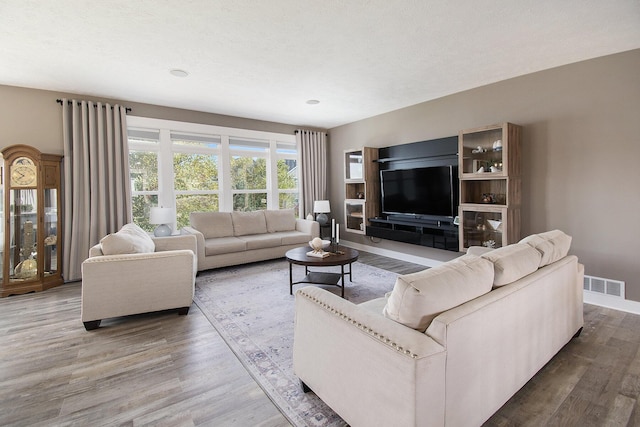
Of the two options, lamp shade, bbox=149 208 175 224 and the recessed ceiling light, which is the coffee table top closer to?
lamp shade, bbox=149 208 175 224

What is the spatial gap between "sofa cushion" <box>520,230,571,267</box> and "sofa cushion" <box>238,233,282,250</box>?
138 inches

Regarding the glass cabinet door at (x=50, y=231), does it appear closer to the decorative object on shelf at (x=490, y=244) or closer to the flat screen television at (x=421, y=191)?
the flat screen television at (x=421, y=191)

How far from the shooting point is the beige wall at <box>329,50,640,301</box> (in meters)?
2.97

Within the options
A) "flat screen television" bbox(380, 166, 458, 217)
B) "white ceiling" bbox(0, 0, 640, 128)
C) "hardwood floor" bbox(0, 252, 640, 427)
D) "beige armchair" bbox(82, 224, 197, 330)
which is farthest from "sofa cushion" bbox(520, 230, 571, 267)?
"beige armchair" bbox(82, 224, 197, 330)

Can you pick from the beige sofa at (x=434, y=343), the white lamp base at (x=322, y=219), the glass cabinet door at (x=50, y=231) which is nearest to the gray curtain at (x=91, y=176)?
the glass cabinet door at (x=50, y=231)

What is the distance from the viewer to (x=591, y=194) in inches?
126

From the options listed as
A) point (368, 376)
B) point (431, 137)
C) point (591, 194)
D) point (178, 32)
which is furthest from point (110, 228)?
point (591, 194)

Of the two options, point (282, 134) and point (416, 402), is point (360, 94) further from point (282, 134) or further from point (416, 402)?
point (416, 402)

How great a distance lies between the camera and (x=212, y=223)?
16.2ft

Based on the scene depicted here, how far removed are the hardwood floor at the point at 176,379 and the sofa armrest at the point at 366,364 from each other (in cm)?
36

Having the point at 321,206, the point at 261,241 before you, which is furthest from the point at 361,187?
the point at 261,241

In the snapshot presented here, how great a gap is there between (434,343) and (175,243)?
11.6ft

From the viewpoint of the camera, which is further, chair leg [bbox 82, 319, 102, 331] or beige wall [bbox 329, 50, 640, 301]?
beige wall [bbox 329, 50, 640, 301]

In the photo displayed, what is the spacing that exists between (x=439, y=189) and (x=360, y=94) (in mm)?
1725
